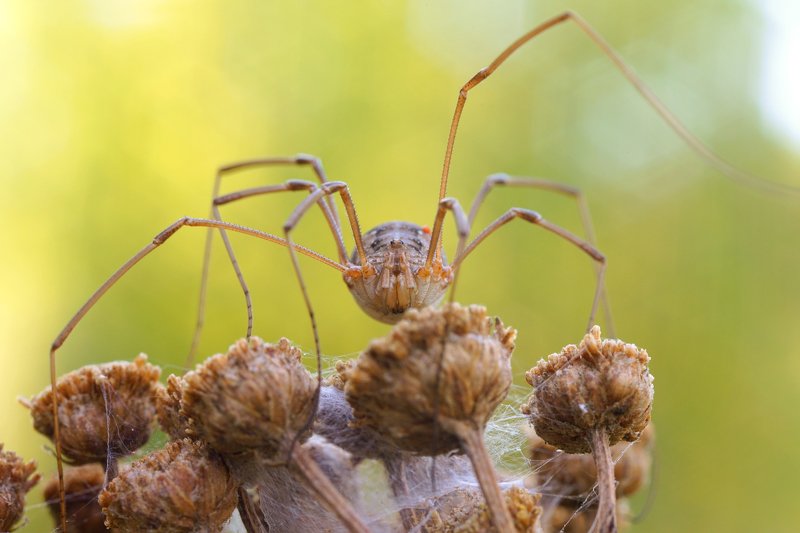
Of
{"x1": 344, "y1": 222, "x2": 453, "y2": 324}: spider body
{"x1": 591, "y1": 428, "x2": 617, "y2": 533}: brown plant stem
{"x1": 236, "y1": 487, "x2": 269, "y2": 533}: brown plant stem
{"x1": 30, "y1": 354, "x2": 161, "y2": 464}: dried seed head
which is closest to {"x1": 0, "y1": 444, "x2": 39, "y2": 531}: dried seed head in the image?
{"x1": 30, "y1": 354, "x2": 161, "y2": 464}: dried seed head

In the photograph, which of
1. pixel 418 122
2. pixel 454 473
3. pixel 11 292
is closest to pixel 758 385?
pixel 418 122

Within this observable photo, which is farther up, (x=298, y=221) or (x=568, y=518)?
(x=298, y=221)

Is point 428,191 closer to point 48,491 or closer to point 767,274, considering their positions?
point 767,274

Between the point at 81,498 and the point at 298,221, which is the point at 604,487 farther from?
the point at 81,498

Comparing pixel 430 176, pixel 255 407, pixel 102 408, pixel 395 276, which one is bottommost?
pixel 255 407

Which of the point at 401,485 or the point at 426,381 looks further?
the point at 401,485

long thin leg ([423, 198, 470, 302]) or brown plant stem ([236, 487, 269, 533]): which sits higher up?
long thin leg ([423, 198, 470, 302])

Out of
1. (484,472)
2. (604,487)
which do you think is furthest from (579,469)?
(484,472)

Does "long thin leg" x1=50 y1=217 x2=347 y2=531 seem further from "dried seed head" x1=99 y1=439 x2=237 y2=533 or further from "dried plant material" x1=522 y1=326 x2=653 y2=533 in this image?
"dried plant material" x1=522 y1=326 x2=653 y2=533
